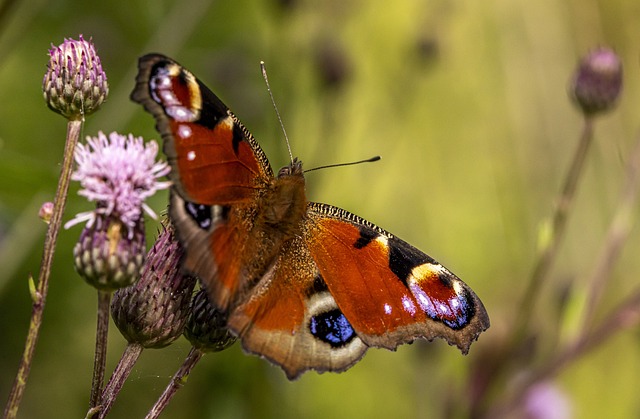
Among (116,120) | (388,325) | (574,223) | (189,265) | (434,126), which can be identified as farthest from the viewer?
(434,126)

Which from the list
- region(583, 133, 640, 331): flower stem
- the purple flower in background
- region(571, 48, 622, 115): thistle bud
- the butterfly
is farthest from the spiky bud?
the purple flower in background

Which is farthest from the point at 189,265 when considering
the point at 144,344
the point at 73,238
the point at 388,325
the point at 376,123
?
the point at 376,123

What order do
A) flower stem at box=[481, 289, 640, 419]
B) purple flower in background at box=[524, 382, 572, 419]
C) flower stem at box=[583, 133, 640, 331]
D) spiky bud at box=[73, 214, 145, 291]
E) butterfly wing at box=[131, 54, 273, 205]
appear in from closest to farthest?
spiky bud at box=[73, 214, 145, 291] → butterfly wing at box=[131, 54, 273, 205] → flower stem at box=[481, 289, 640, 419] → flower stem at box=[583, 133, 640, 331] → purple flower in background at box=[524, 382, 572, 419]

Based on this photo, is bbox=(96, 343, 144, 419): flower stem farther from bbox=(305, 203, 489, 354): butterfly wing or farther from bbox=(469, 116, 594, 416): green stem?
bbox=(469, 116, 594, 416): green stem

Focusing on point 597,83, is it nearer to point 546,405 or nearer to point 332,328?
point 546,405

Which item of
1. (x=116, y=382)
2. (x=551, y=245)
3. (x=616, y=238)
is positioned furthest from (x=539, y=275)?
(x=116, y=382)

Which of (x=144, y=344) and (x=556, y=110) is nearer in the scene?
(x=144, y=344)

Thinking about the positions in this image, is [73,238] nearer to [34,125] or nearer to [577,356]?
[34,125]
